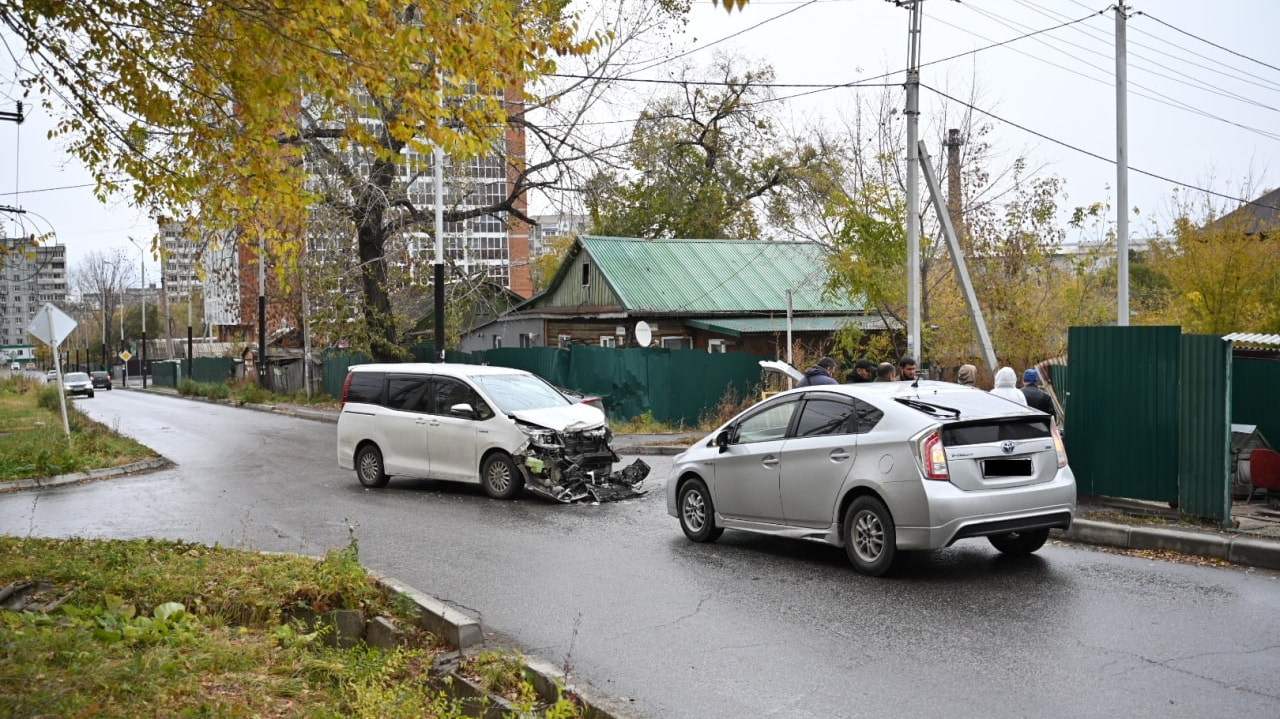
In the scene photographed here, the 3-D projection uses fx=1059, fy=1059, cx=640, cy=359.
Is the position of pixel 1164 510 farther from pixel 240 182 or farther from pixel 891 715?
pixel 240 182

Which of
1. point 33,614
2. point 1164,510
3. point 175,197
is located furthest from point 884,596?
point 175,197

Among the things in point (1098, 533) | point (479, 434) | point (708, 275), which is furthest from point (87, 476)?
point (708, 275)

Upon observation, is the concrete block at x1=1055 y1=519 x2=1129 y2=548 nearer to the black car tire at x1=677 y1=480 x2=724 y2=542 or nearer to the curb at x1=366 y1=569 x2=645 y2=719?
the black car tire at x1=677 y1=480 x2=724 y2=542

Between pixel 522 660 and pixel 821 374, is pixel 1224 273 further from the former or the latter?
pixel 522 660

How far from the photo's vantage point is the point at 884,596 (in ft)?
26.9

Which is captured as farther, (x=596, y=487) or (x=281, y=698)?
(x=596, y=487)

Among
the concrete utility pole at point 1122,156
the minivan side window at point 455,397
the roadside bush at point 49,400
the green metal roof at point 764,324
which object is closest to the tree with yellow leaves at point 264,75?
the minivan side window at point 455,397

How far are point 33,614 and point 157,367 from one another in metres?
78.4

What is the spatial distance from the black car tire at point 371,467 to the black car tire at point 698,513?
6.24m

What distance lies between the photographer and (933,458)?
8.44 m

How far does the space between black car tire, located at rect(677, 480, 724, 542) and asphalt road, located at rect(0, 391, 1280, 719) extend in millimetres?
212

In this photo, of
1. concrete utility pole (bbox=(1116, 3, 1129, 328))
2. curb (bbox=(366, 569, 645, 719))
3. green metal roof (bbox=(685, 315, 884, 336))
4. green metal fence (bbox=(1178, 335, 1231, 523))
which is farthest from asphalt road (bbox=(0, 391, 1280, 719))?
green metal roof (bbox=(685, 315, 884, 336))

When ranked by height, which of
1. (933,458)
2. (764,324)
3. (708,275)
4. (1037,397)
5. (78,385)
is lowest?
(78,385)

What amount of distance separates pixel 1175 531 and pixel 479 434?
27.5 feet
